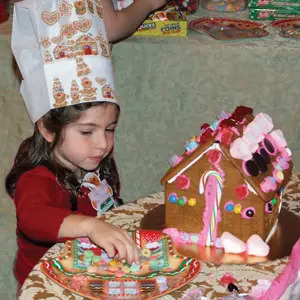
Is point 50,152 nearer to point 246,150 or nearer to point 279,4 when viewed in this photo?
point 246,150

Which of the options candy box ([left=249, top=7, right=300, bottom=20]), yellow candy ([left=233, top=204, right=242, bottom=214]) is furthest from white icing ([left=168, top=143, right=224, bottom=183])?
candy box ([left=249, top=7, right=300, bottom=20])

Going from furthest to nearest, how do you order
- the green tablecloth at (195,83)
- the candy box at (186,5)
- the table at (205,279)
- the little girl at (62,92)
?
1. the candy box at (186,5)
2. the green tablecloth at (195,83)
3. the little girl at (62,92)
4. the table at (205,279)

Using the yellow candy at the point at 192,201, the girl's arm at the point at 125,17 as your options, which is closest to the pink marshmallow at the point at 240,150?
the yellow candy at the point at 192,201

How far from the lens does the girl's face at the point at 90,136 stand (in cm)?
165

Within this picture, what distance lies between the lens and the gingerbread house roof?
1474mm

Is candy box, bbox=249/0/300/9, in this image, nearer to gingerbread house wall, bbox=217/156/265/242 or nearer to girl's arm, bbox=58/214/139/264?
gingerbread house wall, bbox=217/156/265/242

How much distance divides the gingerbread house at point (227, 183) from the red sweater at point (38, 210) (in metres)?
0.21

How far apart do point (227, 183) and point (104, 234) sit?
0.79 ft

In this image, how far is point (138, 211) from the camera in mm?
1676

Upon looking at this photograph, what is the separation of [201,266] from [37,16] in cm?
59

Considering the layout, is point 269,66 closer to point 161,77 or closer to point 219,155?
point 161,77

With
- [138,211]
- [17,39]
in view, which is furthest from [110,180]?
[17,39]

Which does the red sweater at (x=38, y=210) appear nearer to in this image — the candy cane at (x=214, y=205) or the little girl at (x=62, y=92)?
the little girl at (x=62, y=92)

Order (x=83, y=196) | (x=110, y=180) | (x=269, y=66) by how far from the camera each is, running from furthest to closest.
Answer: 1. (x=269, y=66)
2. (x=110, y=180)
3. (x=83, y=196)
